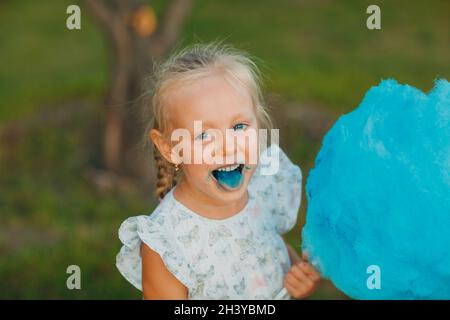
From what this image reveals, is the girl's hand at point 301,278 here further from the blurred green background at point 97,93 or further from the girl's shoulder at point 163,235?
the blurred green background at point 97,93

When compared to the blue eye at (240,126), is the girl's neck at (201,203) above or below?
below

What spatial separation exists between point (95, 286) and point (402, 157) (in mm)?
2092

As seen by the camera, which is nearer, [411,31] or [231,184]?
[231,184]

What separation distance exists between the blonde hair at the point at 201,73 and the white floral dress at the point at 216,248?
Result: 0.17 m

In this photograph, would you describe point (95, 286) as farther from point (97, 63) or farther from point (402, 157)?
point (97, 63)

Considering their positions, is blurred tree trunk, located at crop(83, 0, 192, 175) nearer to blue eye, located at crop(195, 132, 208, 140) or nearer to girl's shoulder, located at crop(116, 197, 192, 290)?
girl's shoulder, located at crop(116, 197, 192, 290)

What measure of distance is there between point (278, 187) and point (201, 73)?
1.40 feet

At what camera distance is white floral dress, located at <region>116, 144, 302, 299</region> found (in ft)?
6.75

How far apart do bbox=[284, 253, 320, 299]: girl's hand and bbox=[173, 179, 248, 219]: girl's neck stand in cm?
21

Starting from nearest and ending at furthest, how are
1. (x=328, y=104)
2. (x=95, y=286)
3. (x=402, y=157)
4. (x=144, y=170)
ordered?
(x=402, y=157), (x=95, y=286), (x=144, y=170), (x=328, y=104)

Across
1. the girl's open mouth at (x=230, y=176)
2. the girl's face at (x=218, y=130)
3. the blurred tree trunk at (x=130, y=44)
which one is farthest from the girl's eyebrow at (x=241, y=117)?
the blurred tree trunk at (x=130, y=44)

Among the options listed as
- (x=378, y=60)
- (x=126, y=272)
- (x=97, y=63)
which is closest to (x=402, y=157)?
(x=126, y=272)

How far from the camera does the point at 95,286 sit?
12.1 feet

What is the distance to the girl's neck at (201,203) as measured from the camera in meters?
2.10
